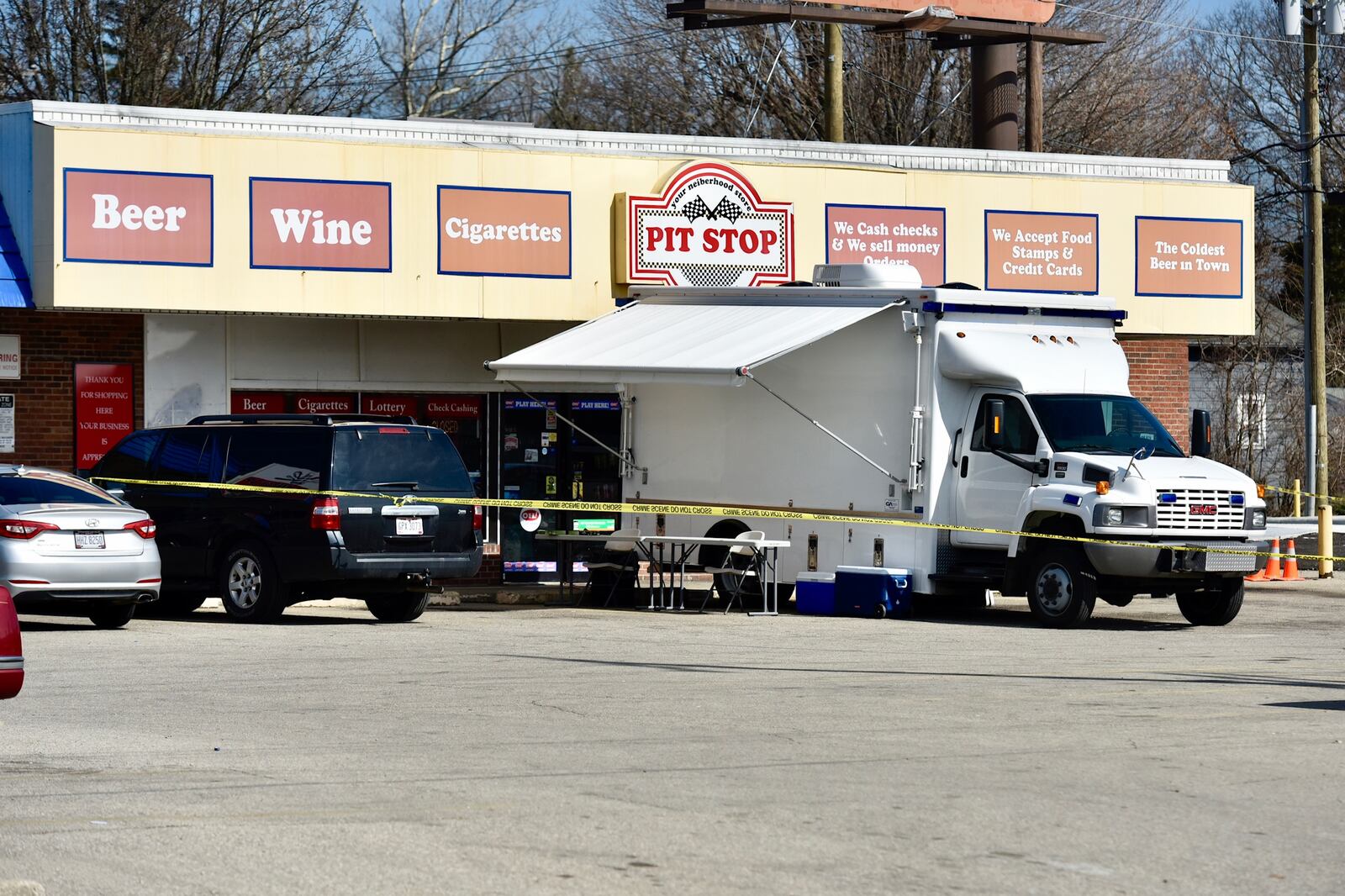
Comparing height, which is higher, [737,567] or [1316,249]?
[1316,249]

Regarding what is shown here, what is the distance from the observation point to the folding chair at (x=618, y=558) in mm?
21844

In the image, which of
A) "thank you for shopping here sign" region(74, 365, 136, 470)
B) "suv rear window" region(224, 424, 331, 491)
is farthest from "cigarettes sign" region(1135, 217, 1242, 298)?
"thank you for shopping here sign" region(74, 365, 136, 470)

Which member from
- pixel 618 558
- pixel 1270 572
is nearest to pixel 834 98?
pixel 1270 572

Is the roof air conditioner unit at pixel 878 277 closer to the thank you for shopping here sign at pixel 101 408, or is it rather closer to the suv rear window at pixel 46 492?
the suv rear window at pixel 46 492

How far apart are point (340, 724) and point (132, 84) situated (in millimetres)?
33379

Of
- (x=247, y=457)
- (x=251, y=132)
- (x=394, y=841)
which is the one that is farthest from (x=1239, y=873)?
(x=251, y=132)

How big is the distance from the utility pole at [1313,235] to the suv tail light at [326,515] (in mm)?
18134

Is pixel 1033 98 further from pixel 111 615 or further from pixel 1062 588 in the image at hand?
pixel 111 615

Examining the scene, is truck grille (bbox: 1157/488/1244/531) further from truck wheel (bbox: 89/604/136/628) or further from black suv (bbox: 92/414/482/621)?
truck wheel (bbox: 89/604/136/628)

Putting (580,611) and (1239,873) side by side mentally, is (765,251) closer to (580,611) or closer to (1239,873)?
(580,611)

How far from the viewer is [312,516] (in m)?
18.0

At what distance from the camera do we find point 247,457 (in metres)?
18.7

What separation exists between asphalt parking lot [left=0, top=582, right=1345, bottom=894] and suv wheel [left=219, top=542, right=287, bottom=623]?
1662mm

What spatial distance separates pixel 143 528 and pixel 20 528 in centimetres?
110
